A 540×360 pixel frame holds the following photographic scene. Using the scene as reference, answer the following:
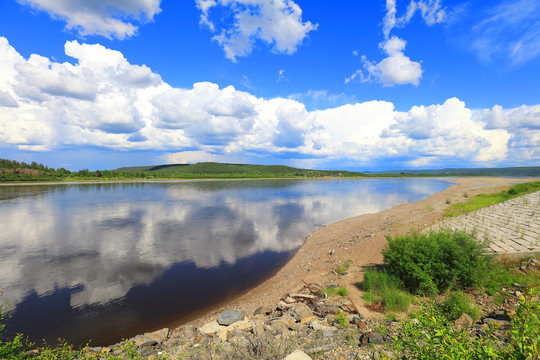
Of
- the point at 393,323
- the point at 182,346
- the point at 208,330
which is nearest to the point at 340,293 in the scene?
the point at 393,323

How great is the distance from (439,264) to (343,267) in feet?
17.5

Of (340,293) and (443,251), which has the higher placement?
(443,251)

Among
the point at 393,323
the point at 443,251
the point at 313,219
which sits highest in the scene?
the point at 443,251

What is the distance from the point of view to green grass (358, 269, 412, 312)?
880 centimetres

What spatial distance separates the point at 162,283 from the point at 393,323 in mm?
12940

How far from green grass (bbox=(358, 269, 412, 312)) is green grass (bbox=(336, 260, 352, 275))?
1.97 meters

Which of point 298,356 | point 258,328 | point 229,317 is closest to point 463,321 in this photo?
point 298,356

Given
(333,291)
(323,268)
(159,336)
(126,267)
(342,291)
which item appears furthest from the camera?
(126,267)

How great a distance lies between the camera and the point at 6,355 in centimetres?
636

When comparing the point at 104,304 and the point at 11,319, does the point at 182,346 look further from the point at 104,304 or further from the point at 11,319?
the point at 11,319

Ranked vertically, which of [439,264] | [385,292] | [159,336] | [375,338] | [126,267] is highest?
[439,264]

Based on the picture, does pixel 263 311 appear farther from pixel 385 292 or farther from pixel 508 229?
pixel 508 229

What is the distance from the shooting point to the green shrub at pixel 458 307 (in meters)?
7.42

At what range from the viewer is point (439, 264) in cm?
941
